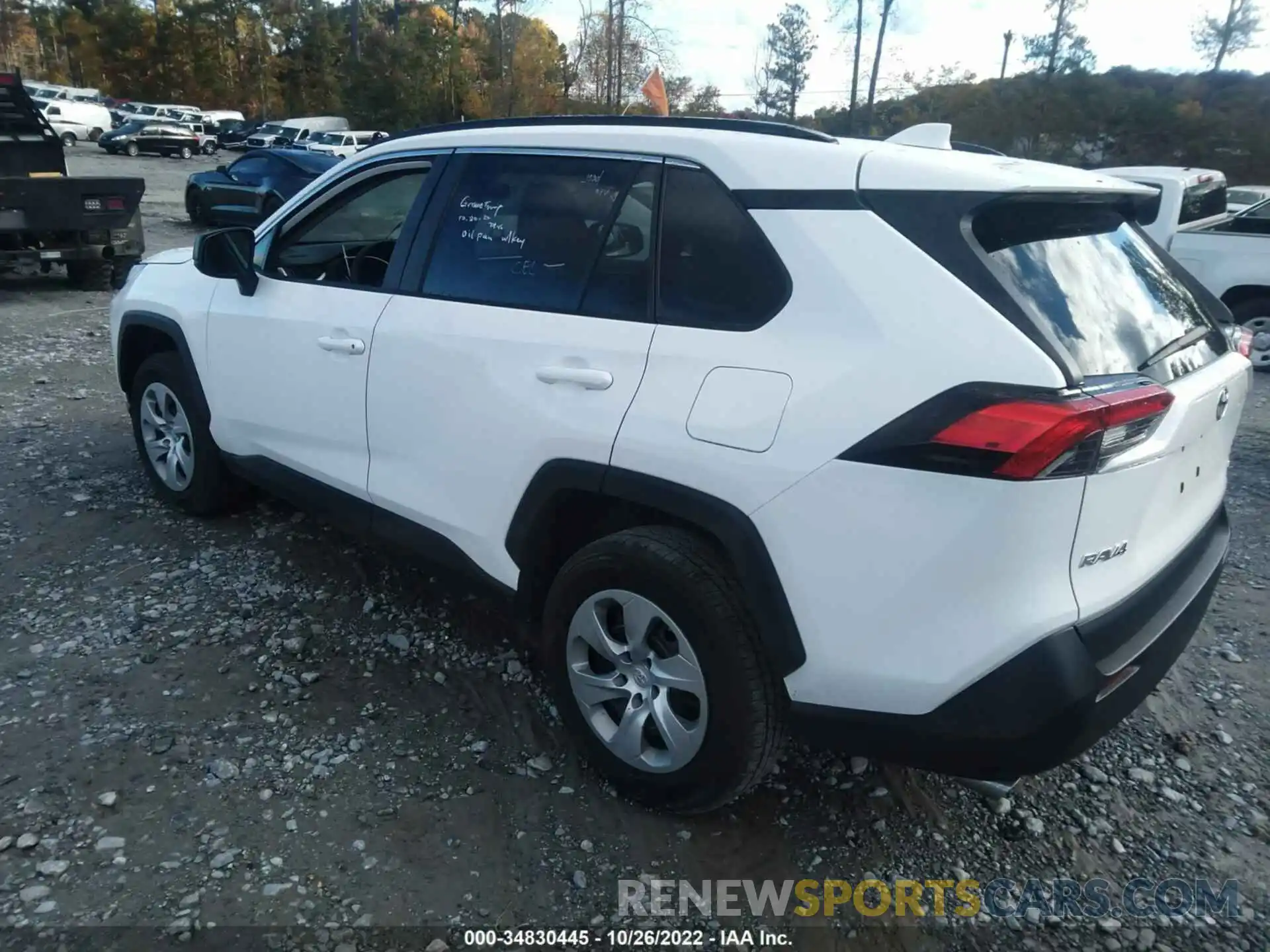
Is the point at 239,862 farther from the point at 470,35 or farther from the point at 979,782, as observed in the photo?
the point at 470,35

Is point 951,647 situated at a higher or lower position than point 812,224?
lower

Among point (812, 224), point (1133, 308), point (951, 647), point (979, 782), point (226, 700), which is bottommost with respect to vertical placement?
point (226, 700)

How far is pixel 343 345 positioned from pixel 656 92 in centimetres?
236

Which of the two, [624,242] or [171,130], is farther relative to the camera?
[171,130]

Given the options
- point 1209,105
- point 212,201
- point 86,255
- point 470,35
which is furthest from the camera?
point 470,35

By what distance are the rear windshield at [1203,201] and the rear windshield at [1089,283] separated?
760 centimetres

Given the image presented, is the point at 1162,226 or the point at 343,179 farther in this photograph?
the point at 1162,226

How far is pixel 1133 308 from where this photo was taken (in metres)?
2.41

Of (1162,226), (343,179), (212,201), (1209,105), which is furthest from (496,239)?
(1209,105)

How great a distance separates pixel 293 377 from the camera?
361 cm

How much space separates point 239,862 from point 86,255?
31.3 ft

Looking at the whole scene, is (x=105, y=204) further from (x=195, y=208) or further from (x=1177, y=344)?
(x=1177, y=344)

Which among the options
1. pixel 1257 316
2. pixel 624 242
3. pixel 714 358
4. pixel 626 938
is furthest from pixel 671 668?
pixel 1257 316

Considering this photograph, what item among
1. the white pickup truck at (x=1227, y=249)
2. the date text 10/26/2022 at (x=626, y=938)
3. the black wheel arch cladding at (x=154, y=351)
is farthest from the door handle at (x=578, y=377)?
the white pickup truck at (x=1227, y=249)
